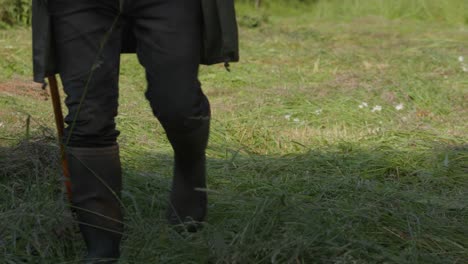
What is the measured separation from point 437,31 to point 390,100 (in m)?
4.98

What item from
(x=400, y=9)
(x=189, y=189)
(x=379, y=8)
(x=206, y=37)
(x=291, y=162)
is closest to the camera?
(x=206, y=37)

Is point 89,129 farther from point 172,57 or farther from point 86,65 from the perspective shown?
point 172,57

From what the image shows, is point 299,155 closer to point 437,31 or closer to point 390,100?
point 390,100

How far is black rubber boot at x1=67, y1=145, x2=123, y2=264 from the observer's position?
2463mm

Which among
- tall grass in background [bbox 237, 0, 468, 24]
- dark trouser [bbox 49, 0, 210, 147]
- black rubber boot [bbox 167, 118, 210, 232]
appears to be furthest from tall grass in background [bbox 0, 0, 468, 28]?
dark trouser [bbox 49, 0, 210, 147]

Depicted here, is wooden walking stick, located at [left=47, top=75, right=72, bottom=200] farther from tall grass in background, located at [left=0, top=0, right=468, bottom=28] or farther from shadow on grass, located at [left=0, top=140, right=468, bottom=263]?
tall grass in background, located at [left=0, top=0, right=468, bottom=28]

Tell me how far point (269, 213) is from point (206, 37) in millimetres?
547

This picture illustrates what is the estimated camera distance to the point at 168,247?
243cm

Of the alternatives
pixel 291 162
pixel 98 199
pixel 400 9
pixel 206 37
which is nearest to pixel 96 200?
pixel 98 199

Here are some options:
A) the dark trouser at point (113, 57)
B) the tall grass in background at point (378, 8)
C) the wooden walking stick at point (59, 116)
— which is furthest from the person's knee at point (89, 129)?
the tall grass in background at point (378, 8)

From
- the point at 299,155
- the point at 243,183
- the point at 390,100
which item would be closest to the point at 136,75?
the point at 390,100

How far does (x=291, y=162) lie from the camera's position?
4.03 metres

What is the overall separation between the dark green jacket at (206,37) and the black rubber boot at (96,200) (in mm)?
257

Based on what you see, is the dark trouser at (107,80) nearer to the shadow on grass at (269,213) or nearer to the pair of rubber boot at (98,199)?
the pair of rubber boot at (98,199)
